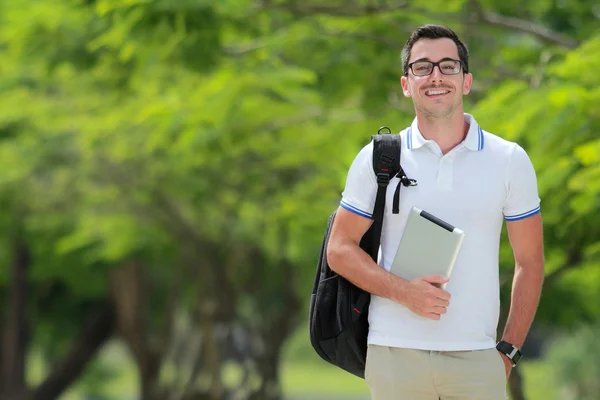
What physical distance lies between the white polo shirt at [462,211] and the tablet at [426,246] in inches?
2.9

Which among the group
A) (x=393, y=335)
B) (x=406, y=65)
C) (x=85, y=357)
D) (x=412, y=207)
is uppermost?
(x=406, y=65)

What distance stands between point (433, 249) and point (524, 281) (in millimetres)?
401

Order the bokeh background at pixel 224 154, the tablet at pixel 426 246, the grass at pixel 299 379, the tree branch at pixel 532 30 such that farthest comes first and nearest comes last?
the grass at pixel 299 379
the tree branch at pixel 532 30
the bokeh background at pixel 224 154
the tablet at pixel 426 246

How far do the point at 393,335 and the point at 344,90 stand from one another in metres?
6.29

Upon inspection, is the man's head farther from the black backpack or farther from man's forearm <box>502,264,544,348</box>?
man's forearm <box>502,264,544,348</box>

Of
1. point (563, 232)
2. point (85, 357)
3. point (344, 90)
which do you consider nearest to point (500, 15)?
point (344, 90)

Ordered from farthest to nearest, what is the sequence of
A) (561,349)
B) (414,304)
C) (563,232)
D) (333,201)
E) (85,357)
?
1. (85,357)
2. (561,349)
3. (333,201)
4. (563,232)
5. (414,304)

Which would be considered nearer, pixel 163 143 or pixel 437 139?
pixel 437 139

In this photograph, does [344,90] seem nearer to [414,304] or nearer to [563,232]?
[563,232]

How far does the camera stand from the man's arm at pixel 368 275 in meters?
3.58

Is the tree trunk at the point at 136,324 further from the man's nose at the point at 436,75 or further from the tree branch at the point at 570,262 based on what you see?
the man's nose at the point at 436,75

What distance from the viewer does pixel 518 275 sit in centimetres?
383

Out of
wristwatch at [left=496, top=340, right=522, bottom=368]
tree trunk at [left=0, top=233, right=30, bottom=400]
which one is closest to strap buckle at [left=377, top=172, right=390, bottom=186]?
wristwatch at [left=496, top=340, right=522, bottom=368]

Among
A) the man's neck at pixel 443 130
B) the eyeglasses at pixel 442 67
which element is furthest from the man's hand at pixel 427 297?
the eyeglasses at pixel 442 67
